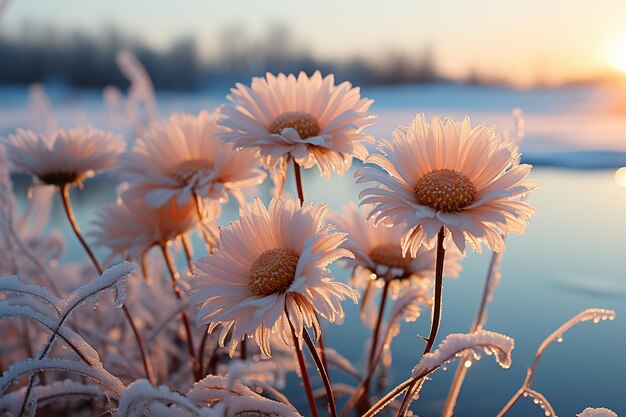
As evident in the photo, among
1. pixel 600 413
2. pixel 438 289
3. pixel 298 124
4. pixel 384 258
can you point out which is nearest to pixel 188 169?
pixel 298 124

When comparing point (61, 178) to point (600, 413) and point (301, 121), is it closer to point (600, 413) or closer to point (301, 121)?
point (301, 121)

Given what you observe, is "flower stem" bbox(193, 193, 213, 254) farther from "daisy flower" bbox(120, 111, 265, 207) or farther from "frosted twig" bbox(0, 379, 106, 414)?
"frosted twig" bbox(0, 379, 106, 414)

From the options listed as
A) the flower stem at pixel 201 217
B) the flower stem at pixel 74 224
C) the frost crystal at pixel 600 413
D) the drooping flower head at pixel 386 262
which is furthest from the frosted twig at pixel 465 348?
the flower stem at pixel 74 224

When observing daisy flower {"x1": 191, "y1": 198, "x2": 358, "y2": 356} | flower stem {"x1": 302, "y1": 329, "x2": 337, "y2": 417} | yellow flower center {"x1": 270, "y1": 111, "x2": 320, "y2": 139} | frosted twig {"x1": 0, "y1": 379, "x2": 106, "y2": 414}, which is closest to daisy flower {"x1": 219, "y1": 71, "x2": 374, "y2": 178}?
yellow flower center {"x1": 270, "y1": 111, "x2": 320, "y2": 139}

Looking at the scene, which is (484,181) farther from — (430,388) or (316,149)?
(430,388)

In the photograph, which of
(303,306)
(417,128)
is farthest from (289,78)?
(303,306)

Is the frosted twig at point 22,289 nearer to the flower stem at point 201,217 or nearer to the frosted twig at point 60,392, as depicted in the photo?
the frosted twig at point 60,392
